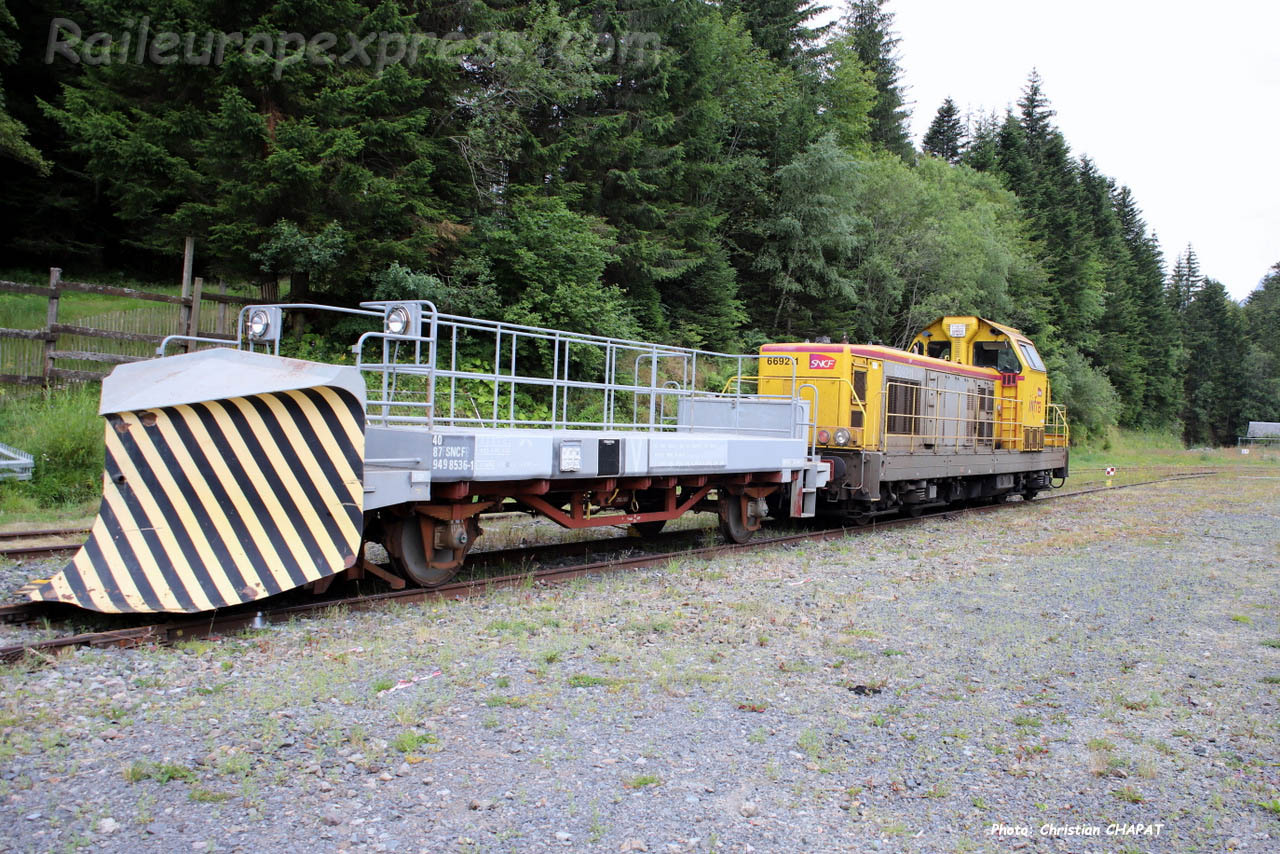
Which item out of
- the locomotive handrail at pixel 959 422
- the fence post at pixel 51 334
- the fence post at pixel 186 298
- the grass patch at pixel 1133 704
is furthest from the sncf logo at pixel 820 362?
the fence post at pixel 51 334

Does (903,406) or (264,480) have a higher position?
(903,406)

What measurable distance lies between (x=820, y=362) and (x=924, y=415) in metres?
2.34

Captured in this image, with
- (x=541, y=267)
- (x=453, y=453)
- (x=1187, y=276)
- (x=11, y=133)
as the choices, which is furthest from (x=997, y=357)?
(x=1187, y=276)

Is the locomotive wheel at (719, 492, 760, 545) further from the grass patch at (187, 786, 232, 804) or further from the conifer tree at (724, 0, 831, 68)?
the conifer tree at (724, 0, 831, 68)

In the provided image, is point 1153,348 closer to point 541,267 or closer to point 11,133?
point 541,267

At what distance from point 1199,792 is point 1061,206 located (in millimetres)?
58149

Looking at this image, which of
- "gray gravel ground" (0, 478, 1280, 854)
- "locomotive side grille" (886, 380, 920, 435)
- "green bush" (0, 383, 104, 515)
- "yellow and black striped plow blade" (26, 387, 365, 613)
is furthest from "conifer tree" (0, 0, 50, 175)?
"locomotive side grille" (886, 380, 920, 435)

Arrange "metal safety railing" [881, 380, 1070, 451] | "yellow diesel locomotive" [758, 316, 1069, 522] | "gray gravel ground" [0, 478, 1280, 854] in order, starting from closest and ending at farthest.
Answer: "gray gravel ground" [0, 478, 1280, 854], "yellow diesel locomotive" [758, 316, 1069, 522], "metal safety railing" [881, 380, 1070, 451]

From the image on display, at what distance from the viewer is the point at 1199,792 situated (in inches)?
162

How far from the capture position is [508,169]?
20.5 m

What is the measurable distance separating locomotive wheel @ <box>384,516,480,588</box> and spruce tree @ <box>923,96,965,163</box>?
68.3 metres

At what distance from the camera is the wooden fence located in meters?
13.0

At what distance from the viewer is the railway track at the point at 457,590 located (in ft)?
17.9

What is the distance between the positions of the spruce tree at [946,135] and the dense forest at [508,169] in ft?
84.4
